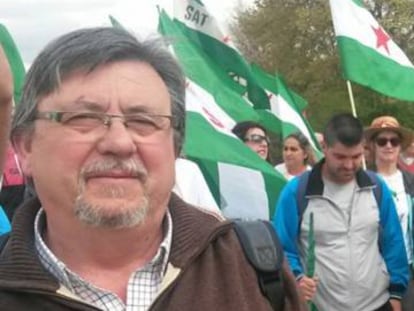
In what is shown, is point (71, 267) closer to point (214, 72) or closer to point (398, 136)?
point (398, 136)

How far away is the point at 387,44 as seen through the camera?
7.26 meters

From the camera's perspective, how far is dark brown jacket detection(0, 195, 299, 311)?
203 centimetres

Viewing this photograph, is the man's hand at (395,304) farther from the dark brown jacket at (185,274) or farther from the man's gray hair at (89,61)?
the man's gray hair at (89,61)

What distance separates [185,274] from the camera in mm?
2143

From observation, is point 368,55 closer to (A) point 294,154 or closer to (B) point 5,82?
(A) point 294,154

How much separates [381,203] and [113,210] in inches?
119

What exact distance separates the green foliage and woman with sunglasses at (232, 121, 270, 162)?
26.1m

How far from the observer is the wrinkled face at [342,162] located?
4.90 metres

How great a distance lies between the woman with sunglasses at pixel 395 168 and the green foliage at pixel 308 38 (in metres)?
26.9

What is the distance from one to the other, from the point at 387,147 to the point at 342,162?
37.3 inches

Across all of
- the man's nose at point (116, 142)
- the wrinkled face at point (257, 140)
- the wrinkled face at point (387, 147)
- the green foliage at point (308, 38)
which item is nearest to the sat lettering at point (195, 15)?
the wrinkled face at point (257, 140)

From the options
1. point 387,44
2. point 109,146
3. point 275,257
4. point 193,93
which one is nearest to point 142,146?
point 109,146

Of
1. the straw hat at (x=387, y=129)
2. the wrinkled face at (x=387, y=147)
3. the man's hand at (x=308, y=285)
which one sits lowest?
the man's hand at (x=308, y=285)

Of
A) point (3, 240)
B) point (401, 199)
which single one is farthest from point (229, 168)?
point (3, 240)
